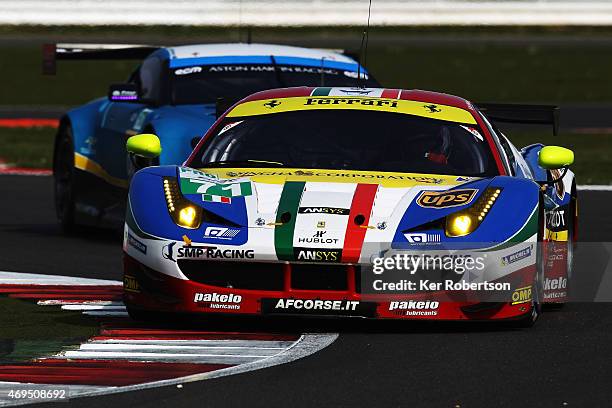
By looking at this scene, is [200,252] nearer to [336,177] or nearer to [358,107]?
[336,177]

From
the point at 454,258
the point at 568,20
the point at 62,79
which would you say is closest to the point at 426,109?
the point at 454,258

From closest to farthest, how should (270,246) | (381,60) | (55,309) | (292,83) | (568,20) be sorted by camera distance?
(270,246), (55,309), (292,83), (381,60), (568,20)

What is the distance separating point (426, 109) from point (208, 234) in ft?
6.08

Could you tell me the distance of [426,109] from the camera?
9008 mm

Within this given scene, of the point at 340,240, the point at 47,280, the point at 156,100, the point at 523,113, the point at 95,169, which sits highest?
the point at 340,240

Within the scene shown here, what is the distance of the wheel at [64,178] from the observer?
1265 cm

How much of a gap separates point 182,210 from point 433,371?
158 centimetres

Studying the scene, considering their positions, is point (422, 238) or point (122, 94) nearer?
point (422, 238)

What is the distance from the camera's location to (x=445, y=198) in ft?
25.6

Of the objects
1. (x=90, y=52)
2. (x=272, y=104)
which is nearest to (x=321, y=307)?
(x=272, y=104)

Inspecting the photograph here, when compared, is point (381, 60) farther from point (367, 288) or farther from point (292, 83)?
point (367, 288)

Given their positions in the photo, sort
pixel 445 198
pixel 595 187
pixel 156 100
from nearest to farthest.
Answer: pixel 445 198, pixel 156 100, pixel 595 187

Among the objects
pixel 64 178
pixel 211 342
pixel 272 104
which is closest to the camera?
pixel 211 342

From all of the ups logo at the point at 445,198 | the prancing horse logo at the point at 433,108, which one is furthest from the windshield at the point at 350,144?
the ups logo at the point at 445,198
